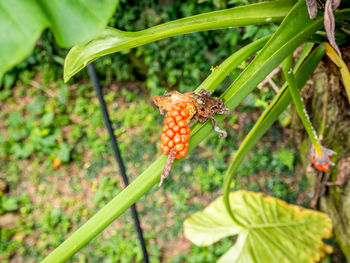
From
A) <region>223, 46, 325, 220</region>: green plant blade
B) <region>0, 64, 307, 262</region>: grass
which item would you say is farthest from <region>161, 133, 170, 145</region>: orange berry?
<region>0, 64, 307, 262</region>: grass

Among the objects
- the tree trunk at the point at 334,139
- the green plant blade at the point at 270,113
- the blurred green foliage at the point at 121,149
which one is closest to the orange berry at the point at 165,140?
the green plant blade at the point at 270,113

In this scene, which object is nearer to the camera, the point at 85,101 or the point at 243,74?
the point at 243,74

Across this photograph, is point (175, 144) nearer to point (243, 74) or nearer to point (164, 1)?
point (243, 74)

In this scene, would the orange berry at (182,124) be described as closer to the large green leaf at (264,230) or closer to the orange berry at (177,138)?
the orange berry at (177,138)

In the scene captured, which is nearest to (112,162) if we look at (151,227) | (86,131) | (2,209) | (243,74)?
(86,131)

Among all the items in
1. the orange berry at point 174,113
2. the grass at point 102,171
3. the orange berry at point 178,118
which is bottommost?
the orange berry at point 178,118

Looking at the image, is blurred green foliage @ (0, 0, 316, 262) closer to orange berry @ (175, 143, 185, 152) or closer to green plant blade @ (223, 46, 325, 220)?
green plant blade @ (223, 46, 325, 220)
